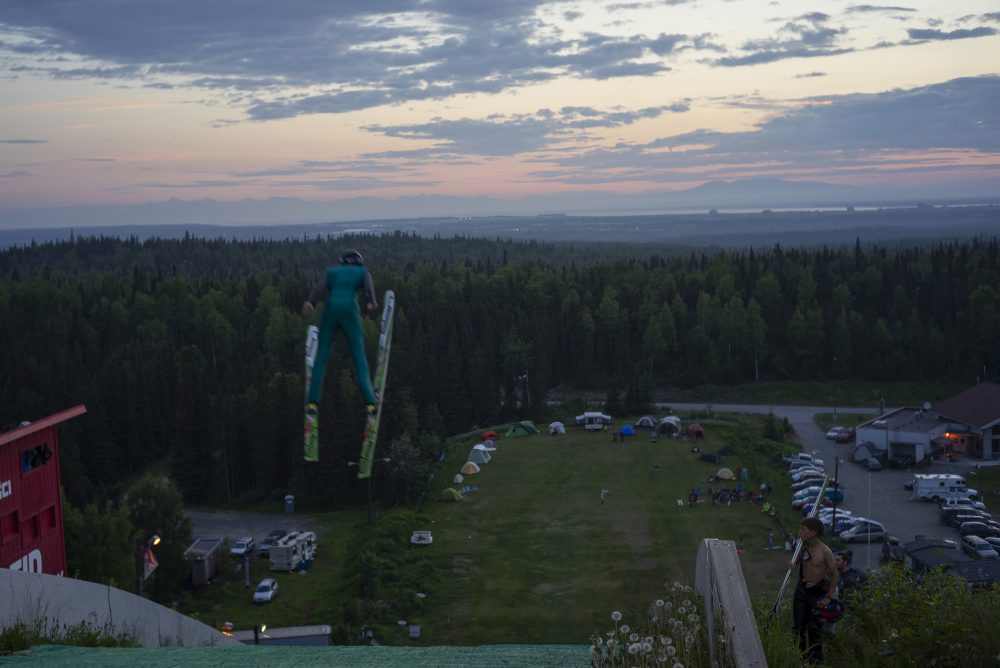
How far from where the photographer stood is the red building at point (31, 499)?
1756cm

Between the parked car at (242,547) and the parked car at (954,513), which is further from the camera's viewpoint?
the parked car at (242,547)

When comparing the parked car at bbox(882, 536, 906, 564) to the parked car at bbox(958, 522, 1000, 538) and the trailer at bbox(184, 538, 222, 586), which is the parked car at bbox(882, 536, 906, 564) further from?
the trailer at bbox(184, 538, 222, 586)

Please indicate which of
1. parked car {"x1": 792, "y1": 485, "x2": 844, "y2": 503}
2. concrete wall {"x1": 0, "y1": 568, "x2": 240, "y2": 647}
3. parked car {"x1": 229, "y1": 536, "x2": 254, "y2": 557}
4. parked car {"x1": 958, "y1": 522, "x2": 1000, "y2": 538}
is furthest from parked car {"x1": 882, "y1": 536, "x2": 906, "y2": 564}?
concrete wall {"x1": 0, "y1": 568, "x2": 240, "y2": 647}

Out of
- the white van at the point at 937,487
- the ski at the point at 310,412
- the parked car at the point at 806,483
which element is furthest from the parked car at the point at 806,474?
the ski at the point at 310,412

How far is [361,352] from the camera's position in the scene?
7.64 meters

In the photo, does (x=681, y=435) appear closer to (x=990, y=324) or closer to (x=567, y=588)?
(x=567, y=588)

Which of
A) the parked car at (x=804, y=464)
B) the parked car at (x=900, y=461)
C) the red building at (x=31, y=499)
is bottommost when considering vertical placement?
the parked car at (x=900, y=461)

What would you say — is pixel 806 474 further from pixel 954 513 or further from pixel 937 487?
pixel 954 513

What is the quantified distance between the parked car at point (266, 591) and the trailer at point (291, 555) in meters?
1.84

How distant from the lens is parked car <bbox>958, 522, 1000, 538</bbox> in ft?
102

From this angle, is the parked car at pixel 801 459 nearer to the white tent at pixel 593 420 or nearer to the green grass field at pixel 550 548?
the green grass field at pixel 550 548

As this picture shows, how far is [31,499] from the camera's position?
18.2 m

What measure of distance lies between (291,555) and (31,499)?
552 inches

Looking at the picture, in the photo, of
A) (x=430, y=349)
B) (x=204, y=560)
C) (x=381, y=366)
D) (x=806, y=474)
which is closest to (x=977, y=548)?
(x=806, y=474)
